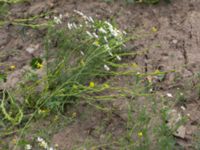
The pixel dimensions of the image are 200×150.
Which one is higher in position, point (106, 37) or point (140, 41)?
point (106, 37)

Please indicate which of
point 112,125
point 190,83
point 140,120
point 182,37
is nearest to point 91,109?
point 112,125

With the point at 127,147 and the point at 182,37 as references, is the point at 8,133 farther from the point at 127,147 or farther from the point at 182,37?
the point at 182,37

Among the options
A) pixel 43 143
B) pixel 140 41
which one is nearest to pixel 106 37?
pixel 140 41

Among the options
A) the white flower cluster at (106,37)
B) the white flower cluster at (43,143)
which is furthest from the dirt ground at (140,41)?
the white flower cluster at (106,37)

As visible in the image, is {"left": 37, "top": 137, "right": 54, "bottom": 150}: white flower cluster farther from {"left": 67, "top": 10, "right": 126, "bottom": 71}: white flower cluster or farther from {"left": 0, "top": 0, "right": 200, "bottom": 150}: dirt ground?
{"left": 67, "top": 10, "right": 126, "bottom": 71}: white flower cluster

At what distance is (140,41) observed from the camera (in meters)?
3.24

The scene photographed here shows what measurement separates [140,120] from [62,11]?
4.31 ft

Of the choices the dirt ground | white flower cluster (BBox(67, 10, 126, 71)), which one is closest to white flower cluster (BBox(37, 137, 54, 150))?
the dirt ground

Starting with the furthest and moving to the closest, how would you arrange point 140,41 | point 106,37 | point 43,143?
point 140,41, point 106,37, point 43,143

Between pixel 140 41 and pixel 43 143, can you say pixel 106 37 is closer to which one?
pixel 140 41

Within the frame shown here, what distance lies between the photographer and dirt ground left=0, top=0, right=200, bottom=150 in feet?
8.59

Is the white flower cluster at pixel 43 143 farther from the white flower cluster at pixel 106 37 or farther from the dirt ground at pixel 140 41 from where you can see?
the white flower cluster at pixel 106 37

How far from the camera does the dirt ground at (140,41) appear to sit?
262 centimetres

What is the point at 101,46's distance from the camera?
2.59 m
